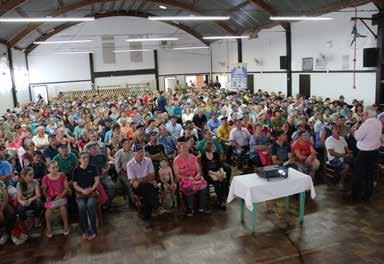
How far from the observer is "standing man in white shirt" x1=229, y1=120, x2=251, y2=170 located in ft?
24.8

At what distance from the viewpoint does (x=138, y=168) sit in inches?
214

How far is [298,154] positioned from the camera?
6117 millimetres

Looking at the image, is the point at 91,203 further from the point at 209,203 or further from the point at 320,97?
the point at 320,97

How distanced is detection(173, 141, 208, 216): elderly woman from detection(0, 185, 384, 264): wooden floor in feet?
0.77

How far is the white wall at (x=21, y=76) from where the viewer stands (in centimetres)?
1858

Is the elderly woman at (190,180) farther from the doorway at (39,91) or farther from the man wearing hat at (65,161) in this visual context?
the doorway at (39,91)

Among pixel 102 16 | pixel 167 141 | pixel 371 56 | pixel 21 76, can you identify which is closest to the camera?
pixel 167 141

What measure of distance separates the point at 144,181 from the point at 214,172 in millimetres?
1117

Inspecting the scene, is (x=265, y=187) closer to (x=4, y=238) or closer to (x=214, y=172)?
(x=214, y=172)

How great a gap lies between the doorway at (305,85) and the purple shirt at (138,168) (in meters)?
9.80

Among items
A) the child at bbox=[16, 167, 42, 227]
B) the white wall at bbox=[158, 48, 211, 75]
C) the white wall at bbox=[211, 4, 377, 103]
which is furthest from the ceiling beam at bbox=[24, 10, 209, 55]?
the child at bbox=[16, 167, 42, 227]

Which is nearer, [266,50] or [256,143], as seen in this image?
[256,143]

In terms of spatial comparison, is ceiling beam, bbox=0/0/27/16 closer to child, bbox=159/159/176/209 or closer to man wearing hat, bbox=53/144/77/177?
man wearing hat, bbox=53/144/77/177

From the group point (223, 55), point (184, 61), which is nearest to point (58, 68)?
point (184, 61)
